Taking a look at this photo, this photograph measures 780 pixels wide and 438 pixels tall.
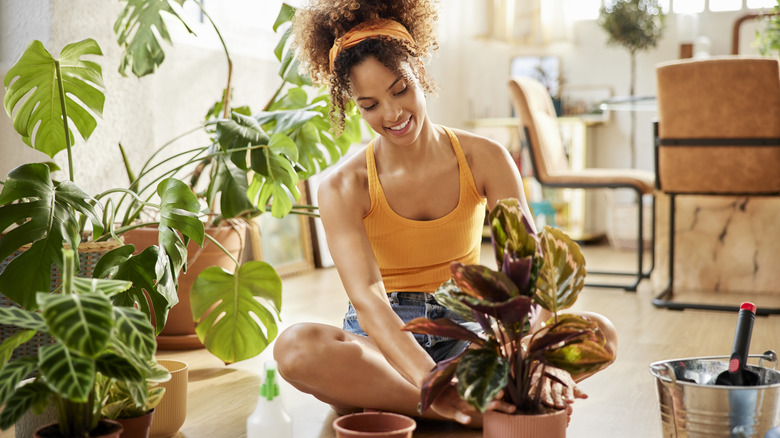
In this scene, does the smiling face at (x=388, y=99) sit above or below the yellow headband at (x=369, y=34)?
below

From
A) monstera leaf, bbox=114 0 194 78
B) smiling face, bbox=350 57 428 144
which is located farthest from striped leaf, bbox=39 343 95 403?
monstera leaf, bbox=114 0 194 78

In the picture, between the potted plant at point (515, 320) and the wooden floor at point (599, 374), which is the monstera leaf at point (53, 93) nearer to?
the wooden floor at point (599, 374)

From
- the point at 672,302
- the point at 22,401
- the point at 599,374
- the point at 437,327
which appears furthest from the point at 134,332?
the point at 672,302

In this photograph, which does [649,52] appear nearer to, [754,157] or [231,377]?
[754,157]

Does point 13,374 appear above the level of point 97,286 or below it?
below

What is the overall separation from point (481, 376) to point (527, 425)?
105 millimetres

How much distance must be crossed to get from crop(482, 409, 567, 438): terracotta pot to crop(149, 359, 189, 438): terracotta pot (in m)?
0.74

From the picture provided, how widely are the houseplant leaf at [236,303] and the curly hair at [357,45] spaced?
480mm

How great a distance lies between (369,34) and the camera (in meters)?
1.62

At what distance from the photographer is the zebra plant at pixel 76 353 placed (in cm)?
99

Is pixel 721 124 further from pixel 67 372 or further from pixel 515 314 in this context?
pixel 67 372

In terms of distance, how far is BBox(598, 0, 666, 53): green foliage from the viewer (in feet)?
17.4

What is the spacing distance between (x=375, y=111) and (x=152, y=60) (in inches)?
47.0

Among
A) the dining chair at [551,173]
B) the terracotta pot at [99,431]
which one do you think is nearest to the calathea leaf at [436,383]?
the terracotta pot at [99,431]
